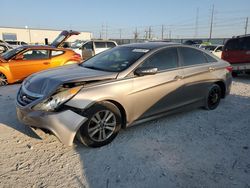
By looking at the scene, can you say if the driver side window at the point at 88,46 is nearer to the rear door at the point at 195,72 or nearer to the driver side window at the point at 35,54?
the driver side window at the point at 35,54

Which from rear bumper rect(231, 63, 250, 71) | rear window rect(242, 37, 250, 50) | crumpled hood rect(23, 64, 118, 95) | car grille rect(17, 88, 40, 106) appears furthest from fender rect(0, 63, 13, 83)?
rear window rect(242, 37, 250, 50)

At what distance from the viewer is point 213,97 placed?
5.61 meters

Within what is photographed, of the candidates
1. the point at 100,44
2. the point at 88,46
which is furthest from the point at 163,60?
the point at 88,46

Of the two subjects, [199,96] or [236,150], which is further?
[199,96]

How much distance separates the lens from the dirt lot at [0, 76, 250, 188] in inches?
114

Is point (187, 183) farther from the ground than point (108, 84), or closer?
closer

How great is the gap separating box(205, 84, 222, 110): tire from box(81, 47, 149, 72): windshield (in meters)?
2.00

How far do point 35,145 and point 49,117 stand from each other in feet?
2.33

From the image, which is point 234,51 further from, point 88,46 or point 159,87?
point 88,46

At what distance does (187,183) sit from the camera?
2848 mm

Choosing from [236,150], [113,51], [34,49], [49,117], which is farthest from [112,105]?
[34,49]

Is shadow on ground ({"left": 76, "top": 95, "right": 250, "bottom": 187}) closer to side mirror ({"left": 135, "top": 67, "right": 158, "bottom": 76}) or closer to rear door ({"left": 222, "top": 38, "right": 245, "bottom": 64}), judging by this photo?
side mirror ({"left": 135, "top": 67, "right": 158, "bottom": 76})

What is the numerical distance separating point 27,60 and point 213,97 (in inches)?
235

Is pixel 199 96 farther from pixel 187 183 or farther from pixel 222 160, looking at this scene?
pixel 187 183
